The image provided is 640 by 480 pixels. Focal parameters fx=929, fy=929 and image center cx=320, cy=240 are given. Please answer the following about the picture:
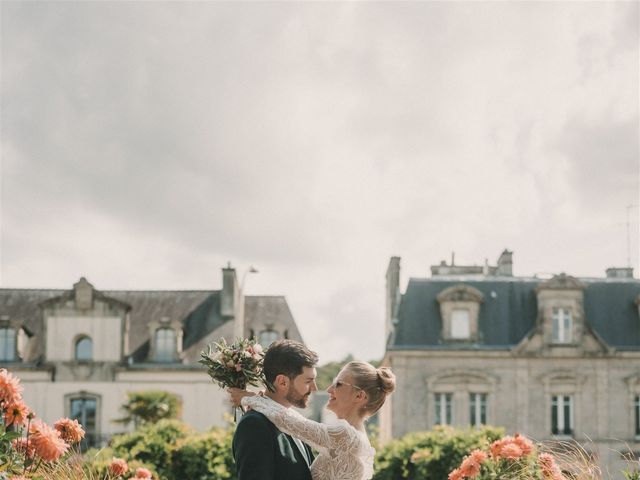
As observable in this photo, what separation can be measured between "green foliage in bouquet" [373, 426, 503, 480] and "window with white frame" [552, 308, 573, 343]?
43.6 feet

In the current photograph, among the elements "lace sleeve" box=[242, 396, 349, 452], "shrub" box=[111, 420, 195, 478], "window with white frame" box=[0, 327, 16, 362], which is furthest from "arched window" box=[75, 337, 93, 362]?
"lace sleeve" box=[242, 396, 349, 452]

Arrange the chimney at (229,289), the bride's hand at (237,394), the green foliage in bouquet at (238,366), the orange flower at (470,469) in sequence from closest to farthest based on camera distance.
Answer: the bride's hand at (237,394), the green foliage in bouquet at (238,366), the orange flower at (470,469), the chimney at (229,289)

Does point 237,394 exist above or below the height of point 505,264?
below

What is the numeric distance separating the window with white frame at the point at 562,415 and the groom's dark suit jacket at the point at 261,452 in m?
31.0

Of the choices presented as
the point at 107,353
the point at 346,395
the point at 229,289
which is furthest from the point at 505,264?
the point at 346,395

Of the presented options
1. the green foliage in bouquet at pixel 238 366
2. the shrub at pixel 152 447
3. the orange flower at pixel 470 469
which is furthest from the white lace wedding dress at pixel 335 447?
the shrub at pixel 152 447

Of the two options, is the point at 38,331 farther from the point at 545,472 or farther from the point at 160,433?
the point at 545,472

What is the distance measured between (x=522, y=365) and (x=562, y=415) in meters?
2.34

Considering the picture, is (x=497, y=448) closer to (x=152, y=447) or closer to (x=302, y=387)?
(x=302, y=387)

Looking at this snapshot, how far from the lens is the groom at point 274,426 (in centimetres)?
525

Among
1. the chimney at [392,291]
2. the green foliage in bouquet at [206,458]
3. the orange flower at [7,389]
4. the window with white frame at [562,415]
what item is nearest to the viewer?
the orange flower at [7,389]

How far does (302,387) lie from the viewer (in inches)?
214

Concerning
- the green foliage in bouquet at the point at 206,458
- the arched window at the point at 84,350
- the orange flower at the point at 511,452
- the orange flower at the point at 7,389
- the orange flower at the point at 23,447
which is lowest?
the green foliage in bouquet at the point at 206,458

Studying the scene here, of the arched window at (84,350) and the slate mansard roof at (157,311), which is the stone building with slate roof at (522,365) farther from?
the arched window at (84,350)
